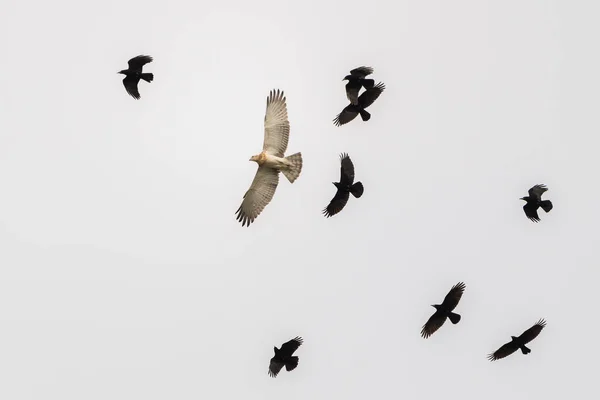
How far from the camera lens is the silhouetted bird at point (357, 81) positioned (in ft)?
98.5

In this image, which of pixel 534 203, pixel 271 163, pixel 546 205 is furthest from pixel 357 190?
pixel 546 205

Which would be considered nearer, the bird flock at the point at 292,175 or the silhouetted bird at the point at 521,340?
the bird flock at the point at 292,175

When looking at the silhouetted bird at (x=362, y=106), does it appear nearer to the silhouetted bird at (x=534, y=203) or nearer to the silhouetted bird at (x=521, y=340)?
the silhouetted bird at (x=534, y=203)

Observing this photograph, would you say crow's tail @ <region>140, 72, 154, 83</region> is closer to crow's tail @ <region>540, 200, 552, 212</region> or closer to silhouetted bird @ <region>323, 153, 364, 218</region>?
silhouetted bird @ <region>323, 153, 364, 218</region>

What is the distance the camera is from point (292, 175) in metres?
27.7

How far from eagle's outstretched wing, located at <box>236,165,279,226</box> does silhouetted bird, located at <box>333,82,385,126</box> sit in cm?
358

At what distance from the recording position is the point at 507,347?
103 ft

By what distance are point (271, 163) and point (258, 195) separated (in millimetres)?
1110

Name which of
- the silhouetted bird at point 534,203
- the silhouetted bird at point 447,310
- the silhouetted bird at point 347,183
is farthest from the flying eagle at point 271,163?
the silhouetted bird at point 534,203

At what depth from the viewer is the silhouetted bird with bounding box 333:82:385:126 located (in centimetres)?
3052

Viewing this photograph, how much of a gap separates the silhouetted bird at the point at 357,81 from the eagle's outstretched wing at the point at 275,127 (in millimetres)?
2898

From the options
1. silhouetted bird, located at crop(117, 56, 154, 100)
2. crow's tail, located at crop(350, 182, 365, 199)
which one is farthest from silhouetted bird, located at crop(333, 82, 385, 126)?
silhouetted bird, located at crop(117, 56, 154, 100)

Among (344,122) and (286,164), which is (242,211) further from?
(344,122)

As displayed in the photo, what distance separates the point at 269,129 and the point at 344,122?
11.4ft
